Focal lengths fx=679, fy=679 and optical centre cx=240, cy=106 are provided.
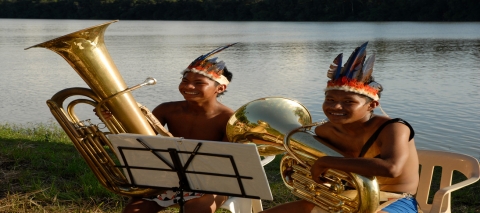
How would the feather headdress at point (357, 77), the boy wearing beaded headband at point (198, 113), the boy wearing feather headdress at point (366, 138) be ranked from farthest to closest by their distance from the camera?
the boy wearing beaded headband at point (198, 113) → the feather headdress at point (357, 77) → the boy wearing feather headdress at point (366, 138)

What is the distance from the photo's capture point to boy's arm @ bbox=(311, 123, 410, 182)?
2.83 m

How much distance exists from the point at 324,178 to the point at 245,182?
1.26 ft

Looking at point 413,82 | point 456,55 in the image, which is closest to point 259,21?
point 456,55

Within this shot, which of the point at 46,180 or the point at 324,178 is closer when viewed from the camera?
the point at 324,178

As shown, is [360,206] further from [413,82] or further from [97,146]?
[413,82]

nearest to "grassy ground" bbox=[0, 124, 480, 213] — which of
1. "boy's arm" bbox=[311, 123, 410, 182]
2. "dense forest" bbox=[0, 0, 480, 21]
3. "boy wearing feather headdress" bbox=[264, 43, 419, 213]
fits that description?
"boy wearing feather headdress" bbox=[264, 43, 419, 213]

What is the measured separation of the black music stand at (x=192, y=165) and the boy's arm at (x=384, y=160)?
0.95 ft

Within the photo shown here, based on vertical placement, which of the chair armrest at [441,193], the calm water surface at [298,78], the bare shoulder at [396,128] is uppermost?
the bare shoulder at [396,128]

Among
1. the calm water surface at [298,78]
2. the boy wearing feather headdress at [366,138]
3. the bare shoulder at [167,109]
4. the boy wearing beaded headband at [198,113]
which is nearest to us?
the boy wearing feather headdress at [366,138]

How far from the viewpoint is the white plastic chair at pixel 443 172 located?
334 cm

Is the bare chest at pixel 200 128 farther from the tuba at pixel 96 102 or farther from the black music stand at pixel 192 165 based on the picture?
the black music stand at pixel 192 165

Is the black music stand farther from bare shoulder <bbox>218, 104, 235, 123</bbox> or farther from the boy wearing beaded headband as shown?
bare shoulder <bbox>218, 104, 235, 123</bbox>

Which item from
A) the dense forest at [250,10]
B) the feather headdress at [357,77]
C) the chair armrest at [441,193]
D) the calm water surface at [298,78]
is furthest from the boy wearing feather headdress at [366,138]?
the dense forest at [250,10]

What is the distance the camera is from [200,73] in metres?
3.71
